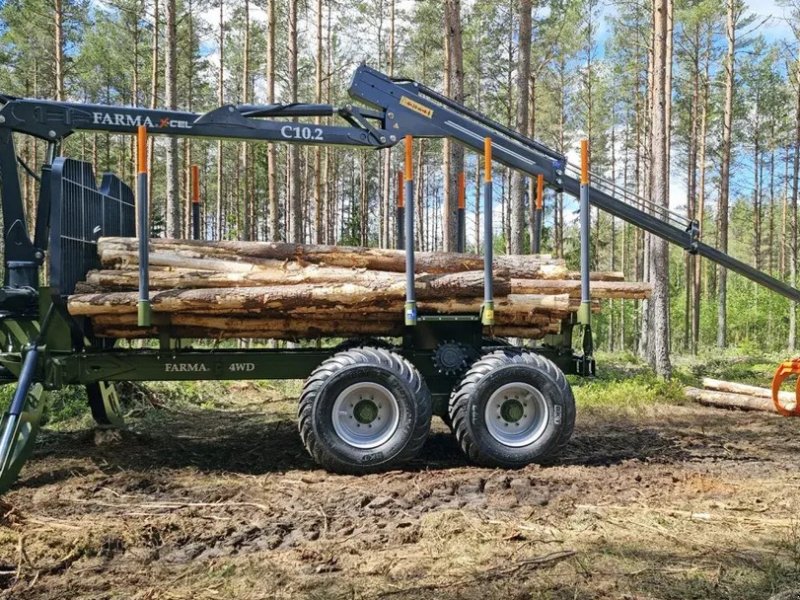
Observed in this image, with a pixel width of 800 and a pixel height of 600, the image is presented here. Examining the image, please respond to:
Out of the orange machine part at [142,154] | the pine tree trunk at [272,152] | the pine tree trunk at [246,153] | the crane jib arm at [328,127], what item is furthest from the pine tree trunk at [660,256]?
the pine tree trunk at [246,153]

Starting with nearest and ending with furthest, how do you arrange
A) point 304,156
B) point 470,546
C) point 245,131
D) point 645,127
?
1. point 470,546
2. point 245,131
3. point 645,127
4. point 304,156

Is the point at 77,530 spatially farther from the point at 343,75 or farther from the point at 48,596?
the point at 343,75

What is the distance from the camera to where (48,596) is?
324cm

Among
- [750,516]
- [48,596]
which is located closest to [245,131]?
[48,596]

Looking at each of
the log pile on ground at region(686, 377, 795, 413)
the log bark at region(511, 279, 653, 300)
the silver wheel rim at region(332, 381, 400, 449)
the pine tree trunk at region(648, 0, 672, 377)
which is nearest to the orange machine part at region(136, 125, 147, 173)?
the silver wheel rim at region(332, 381, 400, 449)

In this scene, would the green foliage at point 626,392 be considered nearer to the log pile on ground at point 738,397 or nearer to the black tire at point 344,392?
the log pile on ground at point 738,397

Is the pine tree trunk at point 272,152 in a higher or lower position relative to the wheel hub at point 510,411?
higher

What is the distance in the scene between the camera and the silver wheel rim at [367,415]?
19.0 ft

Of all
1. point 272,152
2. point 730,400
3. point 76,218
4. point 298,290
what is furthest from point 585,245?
point 272,152

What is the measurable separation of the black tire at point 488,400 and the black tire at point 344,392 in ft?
1.20

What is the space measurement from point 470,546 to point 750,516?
220cm

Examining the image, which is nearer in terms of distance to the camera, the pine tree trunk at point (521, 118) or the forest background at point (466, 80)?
the pine tree trunk at point (521, 118)

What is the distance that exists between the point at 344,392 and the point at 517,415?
5.58 ft

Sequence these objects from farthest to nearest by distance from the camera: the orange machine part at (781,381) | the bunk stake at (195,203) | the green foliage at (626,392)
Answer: the green foliage at (626,392), the orange machine part at (781,381), the bunk stake at (195,203)
